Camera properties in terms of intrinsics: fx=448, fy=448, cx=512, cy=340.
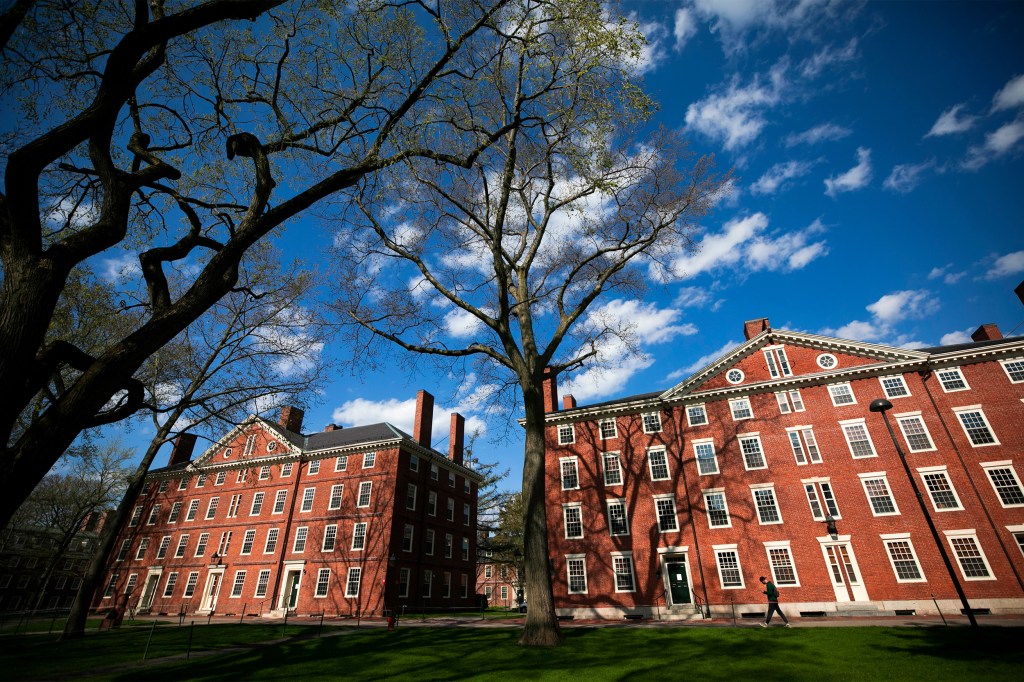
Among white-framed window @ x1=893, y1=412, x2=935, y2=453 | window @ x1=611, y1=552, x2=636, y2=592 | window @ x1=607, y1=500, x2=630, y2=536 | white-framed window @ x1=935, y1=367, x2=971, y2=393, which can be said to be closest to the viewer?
white-framed window @ x1=893, y1=412, x2=935, y2=453

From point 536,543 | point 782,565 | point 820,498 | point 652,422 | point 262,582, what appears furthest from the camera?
point 262,582

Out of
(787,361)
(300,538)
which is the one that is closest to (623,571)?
(787,361)

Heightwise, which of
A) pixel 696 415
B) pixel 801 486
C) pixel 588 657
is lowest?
pixel 588 657

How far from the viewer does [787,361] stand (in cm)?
2775

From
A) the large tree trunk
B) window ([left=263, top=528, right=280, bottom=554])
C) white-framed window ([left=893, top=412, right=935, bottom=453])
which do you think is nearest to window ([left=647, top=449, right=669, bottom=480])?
white-framed window ([left=893, top=412, right=935, bottom=453])

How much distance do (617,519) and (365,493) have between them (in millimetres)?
18129

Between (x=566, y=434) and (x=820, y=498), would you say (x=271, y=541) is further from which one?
(x=820, y=498)

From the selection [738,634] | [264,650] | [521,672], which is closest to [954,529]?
[738,634]

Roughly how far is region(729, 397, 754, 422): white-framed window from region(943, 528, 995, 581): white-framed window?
32.6ft

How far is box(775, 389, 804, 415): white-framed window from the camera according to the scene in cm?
2654

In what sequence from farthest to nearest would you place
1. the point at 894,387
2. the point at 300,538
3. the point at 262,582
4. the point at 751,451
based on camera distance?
1. the point at 300,538
2. the point at 262,582
3. the point at 751,451
4. the point at 894,387

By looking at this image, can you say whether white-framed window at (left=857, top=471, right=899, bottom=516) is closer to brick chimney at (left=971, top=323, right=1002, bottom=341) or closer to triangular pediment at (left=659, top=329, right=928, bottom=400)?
triangular pediment at (left=659, top=329, right=928, bottom=400)

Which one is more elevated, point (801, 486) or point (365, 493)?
point (365, 493)

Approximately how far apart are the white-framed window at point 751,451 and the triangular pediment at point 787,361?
3.06 metres
